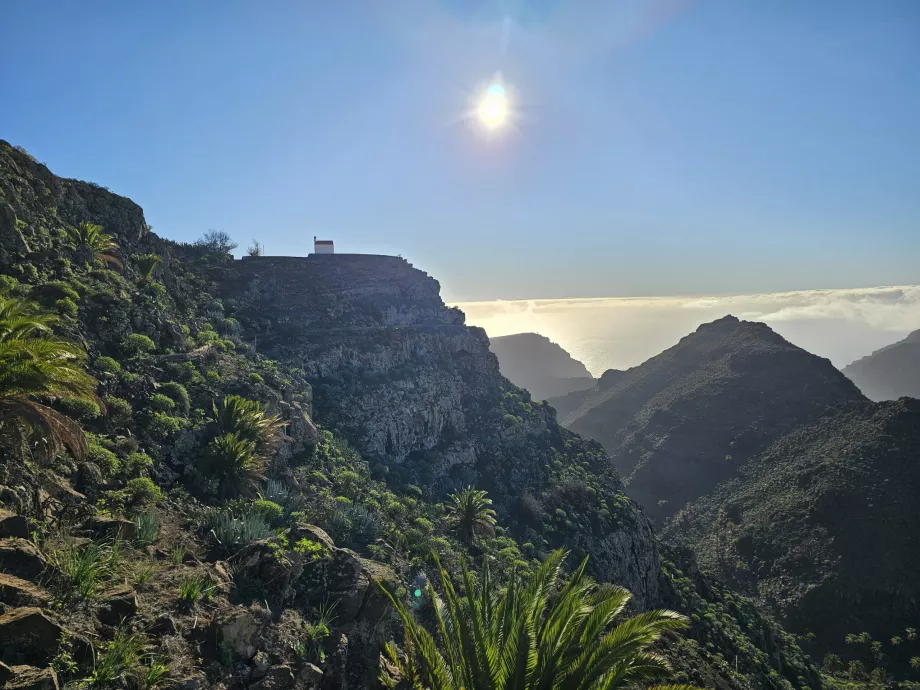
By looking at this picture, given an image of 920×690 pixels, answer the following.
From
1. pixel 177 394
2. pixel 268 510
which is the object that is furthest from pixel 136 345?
pixel 268 510

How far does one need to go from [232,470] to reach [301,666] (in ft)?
22.7

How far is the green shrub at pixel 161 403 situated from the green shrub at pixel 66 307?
3.84 metres

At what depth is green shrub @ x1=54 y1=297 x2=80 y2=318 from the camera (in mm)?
13930

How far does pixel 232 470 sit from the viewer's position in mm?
12609

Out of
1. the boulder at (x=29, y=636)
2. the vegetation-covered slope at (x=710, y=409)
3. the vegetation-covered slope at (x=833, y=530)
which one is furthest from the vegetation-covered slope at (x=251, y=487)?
the vegetation-covered slope at (x=710, y=409)

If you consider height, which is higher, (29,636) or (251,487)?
(29,636)

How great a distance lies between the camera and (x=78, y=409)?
10719 mm

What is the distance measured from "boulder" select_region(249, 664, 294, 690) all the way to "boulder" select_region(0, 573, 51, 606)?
117 inches

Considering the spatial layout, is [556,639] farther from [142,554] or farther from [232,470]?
[232,470]

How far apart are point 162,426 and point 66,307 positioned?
5.58m

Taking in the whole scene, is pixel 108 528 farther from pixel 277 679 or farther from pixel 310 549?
pixel 277 679

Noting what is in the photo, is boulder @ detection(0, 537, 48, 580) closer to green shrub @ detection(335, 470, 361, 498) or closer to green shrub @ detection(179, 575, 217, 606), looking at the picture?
green shrub @ detection(179, 575, 217, 606)

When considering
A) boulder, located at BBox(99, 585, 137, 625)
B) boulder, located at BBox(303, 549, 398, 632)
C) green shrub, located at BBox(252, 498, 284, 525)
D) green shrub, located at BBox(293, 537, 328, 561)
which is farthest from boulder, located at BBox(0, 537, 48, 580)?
green shrub, located at BBox(252, 498, 284, 525)

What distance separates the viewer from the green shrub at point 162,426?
12.4 meters
